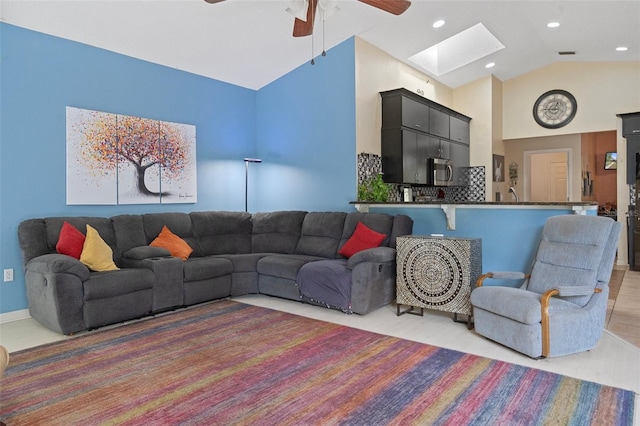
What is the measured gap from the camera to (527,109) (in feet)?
25.6

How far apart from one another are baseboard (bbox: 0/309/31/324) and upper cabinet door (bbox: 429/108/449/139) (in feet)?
18.0

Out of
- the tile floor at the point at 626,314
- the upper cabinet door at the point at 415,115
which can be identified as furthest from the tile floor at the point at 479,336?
the upper cabinet door at the point at 415,115

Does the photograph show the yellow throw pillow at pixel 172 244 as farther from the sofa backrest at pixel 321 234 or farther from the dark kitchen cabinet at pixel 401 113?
the dark kitchen cabinet at pixel 401 113

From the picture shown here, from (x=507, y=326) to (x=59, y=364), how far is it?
315cm

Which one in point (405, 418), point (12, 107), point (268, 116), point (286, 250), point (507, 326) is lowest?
point (405, 418)

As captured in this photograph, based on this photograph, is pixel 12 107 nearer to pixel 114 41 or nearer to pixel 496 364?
pixel 114 41

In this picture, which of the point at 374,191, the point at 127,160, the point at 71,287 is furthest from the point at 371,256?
the point at 127,160

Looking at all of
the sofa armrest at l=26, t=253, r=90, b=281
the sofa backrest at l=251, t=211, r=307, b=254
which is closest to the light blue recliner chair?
the sofa backrest at l=251, t=211, r=307, b=254

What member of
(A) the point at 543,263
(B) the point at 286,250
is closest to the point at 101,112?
(B) the point at 286,250

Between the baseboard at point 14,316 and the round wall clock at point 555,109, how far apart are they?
8.07 metres

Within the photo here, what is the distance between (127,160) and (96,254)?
1.36 metres

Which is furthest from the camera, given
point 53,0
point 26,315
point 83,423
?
point 26,315

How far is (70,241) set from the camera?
3.93m

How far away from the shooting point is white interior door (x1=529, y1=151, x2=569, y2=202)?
859 cm
